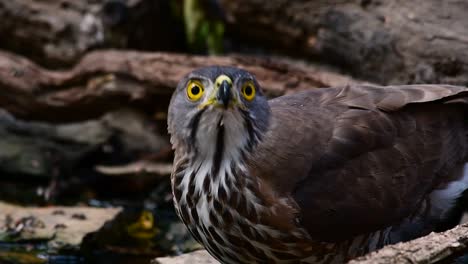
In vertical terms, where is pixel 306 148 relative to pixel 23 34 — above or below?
below

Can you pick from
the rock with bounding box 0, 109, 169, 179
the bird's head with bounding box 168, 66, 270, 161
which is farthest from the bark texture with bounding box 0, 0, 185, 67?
the bird's head with bounding box 168, 66, 270, 161

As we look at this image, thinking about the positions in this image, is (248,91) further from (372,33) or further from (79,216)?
Answer: (372,33)

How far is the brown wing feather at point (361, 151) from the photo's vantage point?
4480 mm

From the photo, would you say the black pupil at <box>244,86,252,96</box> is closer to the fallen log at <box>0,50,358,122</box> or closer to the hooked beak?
the hooked beak

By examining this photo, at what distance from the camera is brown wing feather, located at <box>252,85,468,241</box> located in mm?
4480

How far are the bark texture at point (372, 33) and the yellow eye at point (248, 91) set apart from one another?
2219 mm

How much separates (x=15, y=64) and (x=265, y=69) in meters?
2.13

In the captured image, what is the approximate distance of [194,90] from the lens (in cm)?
438

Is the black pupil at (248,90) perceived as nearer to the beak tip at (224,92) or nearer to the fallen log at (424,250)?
the beak tip at (224,92)

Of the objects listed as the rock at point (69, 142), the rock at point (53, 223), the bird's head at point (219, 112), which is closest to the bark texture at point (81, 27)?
the rock at point (69, 142)

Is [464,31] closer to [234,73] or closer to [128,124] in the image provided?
[234,73]

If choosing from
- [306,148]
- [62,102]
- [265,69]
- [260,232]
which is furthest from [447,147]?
[62,102]

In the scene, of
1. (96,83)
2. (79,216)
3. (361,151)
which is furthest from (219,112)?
(96,83)

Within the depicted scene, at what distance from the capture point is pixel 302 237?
4398 mm
